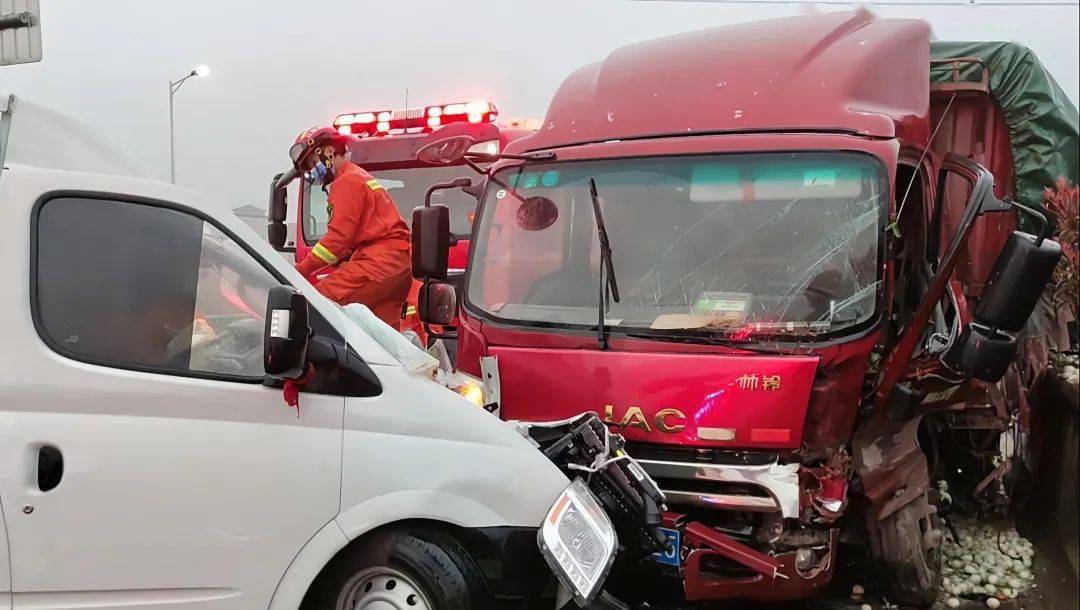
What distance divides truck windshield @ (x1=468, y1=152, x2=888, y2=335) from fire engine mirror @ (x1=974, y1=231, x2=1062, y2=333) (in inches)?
17.8

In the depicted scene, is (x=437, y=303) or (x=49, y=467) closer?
(x=49, y=467)

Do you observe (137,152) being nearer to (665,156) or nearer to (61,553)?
(61,553)

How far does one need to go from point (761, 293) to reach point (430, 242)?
5.86 ft

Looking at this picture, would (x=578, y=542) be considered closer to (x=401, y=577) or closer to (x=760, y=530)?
(x=401, y=577)

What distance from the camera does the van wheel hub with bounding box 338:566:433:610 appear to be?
270 centimetres

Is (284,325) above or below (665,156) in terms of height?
below

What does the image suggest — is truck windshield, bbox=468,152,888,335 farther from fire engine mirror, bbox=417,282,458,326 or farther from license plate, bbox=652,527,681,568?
license plate, bbox=652,527,681,568

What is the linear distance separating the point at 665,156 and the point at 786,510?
169cm

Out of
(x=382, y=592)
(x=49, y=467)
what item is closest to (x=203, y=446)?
(x=49, y=467)

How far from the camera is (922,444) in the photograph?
432cm

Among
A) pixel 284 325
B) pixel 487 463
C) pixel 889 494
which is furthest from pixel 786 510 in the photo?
pixel 284 325

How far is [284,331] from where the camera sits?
2.48 meters

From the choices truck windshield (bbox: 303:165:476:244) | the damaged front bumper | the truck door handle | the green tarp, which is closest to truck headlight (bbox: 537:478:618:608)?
the damaged front bumper

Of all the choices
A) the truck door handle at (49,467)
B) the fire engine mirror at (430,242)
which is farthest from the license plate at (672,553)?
the truck door handle at (49,467)
